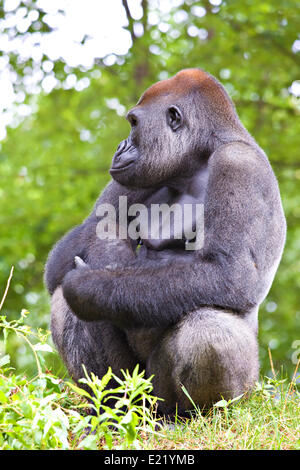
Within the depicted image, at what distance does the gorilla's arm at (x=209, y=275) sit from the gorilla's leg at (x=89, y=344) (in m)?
0.26

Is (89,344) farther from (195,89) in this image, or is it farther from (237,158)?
(195,89)

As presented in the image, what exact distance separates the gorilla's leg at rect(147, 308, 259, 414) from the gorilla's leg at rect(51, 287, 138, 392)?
222mm

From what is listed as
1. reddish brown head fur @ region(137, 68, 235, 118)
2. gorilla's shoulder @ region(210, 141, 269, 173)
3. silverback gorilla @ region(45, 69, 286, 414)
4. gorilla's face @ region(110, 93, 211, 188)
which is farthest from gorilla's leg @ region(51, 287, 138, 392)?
reddish brown head fur @ region(137, 68, 235, 118)

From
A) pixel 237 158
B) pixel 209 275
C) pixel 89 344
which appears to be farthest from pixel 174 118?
pixel 89 344

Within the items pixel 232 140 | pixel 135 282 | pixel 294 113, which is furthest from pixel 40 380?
pixel 294 113

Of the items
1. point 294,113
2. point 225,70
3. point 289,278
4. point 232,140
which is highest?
point 225,70

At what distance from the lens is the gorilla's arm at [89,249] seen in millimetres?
3084

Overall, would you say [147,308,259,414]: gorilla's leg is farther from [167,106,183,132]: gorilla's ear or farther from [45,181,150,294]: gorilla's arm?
[167,106,183,132]: gorilla's ear

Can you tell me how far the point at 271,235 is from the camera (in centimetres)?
294

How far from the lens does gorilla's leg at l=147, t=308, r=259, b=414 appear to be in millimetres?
2703

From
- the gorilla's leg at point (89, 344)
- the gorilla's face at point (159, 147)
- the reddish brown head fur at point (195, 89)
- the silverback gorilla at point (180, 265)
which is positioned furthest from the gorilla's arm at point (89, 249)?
the reddish brown head fur at point (195, 89)

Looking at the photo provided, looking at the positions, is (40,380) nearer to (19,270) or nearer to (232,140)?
(232,140)
